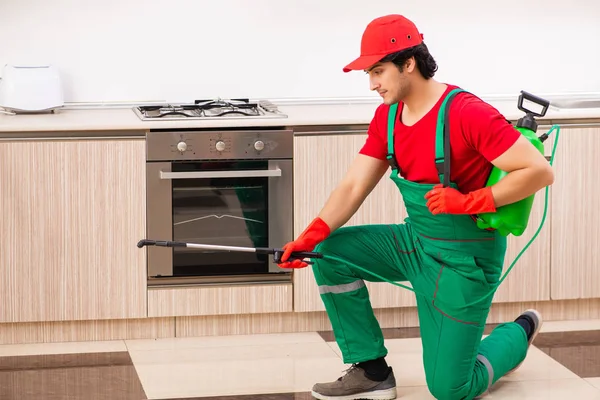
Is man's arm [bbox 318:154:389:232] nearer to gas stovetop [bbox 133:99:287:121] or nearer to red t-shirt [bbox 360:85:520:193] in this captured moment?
red t-shirt [bbox 360:85:520:193]

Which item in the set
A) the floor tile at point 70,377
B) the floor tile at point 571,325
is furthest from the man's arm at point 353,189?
the floor tile at point 571,325

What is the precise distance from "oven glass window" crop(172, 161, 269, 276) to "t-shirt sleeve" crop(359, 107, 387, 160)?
737 millimetres

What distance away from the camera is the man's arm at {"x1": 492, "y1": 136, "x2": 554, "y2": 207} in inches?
127

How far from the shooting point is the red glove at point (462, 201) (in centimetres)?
327

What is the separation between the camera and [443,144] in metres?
3.34

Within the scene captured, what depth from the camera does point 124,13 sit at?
4715mm

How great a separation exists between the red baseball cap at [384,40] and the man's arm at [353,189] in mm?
400

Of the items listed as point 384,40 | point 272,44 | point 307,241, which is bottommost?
point 307,241

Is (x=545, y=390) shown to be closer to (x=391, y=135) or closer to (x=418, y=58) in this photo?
(x=391, y=135)

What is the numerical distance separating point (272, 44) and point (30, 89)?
107 centimetres

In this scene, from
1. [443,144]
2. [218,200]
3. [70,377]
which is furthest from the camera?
[218,200]

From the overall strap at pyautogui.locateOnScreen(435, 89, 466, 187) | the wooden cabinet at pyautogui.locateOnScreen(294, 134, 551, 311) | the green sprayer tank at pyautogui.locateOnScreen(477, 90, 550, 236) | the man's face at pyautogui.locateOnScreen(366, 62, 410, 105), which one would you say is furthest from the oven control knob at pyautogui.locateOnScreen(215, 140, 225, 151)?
the green sprayer tank at pyautogui.locateOnScreen(477, 90, 550, 236)

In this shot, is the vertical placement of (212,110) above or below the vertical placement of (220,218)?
above

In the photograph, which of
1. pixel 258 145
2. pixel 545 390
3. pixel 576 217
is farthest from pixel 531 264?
pixel 258 145
